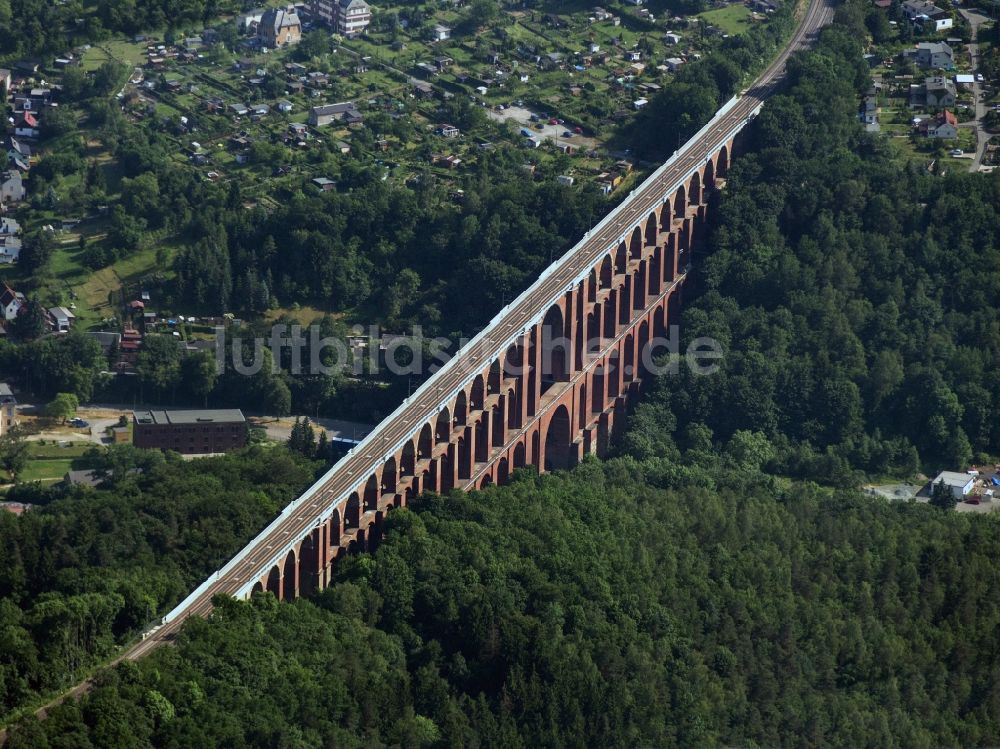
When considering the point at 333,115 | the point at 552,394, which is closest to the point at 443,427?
the point at 552,394

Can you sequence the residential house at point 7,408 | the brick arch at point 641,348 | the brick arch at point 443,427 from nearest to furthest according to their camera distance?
the brick arch at point 443,427 → the residential house at point 7,408 → the brick arch at point 641,348

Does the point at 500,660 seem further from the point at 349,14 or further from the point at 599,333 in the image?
the point at 349,14

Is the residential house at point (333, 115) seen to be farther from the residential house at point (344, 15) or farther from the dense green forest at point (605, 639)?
the dense green forest at point (605, 639)

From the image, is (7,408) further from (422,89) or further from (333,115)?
(422,89)

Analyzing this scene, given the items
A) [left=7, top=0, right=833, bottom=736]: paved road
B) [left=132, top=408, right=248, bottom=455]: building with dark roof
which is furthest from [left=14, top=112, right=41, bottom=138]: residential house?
[left=7, top=0, right=833, bottom=736]: paved road

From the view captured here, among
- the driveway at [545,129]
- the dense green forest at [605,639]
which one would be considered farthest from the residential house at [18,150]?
the dense green forest at [605,639]

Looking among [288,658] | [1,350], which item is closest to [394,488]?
[288,658]
